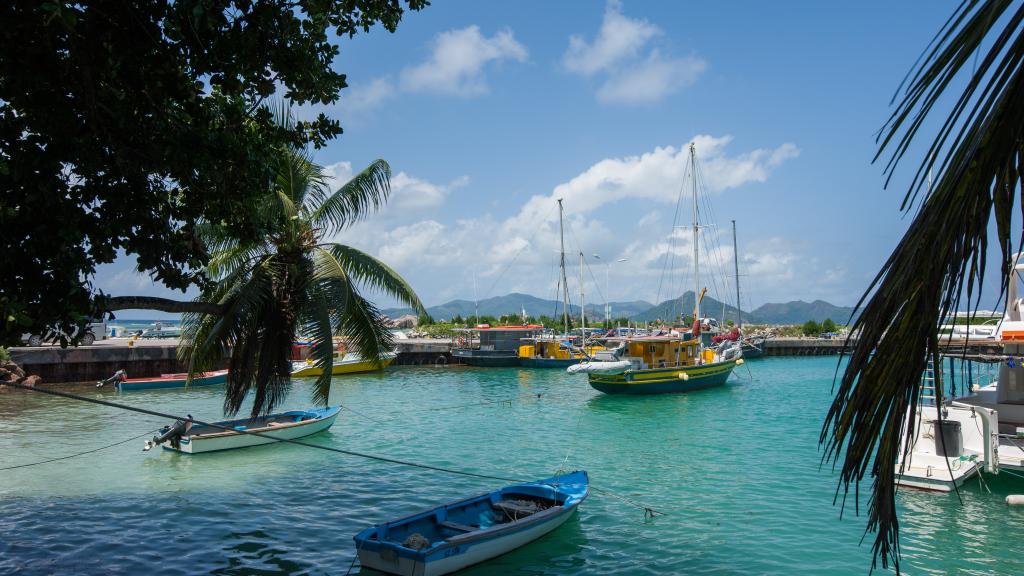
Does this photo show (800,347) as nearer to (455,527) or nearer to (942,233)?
(455,527)

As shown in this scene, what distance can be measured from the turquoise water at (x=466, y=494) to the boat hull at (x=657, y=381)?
4514mm

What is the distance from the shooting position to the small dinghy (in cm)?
962

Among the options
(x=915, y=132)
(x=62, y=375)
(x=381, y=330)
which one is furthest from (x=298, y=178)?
Result: (x=62, y=375)

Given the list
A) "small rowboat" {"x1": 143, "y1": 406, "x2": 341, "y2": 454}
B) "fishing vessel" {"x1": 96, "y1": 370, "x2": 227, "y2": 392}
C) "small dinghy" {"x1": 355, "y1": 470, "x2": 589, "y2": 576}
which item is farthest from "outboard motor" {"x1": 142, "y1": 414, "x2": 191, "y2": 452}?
"fishing vessel" {"x1": 96, "y1": 370, "x2": 227, "y2": 392}

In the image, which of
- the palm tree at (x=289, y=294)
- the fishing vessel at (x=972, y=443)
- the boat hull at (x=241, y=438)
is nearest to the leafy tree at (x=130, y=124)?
the palm tree at (x=289, y=294)

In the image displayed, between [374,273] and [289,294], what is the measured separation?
1.71 metres

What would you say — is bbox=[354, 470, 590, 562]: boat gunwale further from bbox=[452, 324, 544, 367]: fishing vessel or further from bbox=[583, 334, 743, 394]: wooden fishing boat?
bbox=[452, 324, 544, 367]: fishing vessel

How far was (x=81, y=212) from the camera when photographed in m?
7.11

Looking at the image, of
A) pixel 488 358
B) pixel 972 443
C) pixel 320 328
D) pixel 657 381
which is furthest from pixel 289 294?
pixel 488 358

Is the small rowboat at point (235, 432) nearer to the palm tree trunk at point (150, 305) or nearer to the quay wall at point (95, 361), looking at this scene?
the palm tree trunk at point (150, 305)

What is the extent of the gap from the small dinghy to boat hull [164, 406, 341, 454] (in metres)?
6.75


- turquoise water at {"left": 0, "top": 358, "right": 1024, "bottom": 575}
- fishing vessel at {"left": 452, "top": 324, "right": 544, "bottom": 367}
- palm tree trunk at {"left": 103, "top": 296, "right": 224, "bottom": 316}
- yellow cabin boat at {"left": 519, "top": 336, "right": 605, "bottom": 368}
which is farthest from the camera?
fishing vessel at {"left": 452, "top": 324, "right": 544, "bottom": 367}

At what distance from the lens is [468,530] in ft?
35.6

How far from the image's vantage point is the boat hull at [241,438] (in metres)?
17.8
